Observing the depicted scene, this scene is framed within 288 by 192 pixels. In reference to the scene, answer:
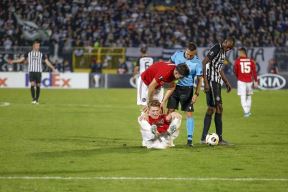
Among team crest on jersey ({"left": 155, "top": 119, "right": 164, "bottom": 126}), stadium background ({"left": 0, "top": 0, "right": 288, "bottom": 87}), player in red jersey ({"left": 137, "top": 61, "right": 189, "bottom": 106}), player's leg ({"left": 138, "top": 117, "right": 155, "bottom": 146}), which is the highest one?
stadium background ({"left": 0, "top": 0, "right": 288, "bottom": 87})

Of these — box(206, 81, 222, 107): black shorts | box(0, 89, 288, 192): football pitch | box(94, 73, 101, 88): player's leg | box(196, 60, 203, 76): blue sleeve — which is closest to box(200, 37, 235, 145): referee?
box(206, 81, 222, 107): black shorts

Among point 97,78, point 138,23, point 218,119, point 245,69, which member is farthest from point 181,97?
point 138,23

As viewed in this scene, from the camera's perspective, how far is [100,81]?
3781cm

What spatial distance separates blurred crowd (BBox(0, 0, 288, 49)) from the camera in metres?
40.9

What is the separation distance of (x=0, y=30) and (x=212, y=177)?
32.1 metres

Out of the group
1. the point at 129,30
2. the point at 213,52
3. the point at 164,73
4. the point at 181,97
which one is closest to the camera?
the point at 164,73

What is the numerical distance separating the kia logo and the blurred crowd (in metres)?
3.89

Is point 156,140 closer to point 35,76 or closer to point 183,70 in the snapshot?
point 183,70

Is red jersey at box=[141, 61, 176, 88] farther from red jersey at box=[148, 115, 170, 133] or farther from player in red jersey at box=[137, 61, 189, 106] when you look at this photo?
red jersey at box=[148, 115, 170, 133]

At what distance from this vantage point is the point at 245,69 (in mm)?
22844

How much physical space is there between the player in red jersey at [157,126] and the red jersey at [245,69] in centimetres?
1006

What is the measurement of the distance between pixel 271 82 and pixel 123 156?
86.7 ft

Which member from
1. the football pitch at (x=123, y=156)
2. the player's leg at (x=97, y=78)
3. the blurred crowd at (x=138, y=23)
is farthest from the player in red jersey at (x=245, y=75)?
the blurred crowd at (x=138, y=23)

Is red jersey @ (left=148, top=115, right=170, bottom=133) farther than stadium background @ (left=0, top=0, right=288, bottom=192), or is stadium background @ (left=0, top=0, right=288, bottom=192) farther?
red jersey @ (left=148, top=115, right=170, bottom=133)
